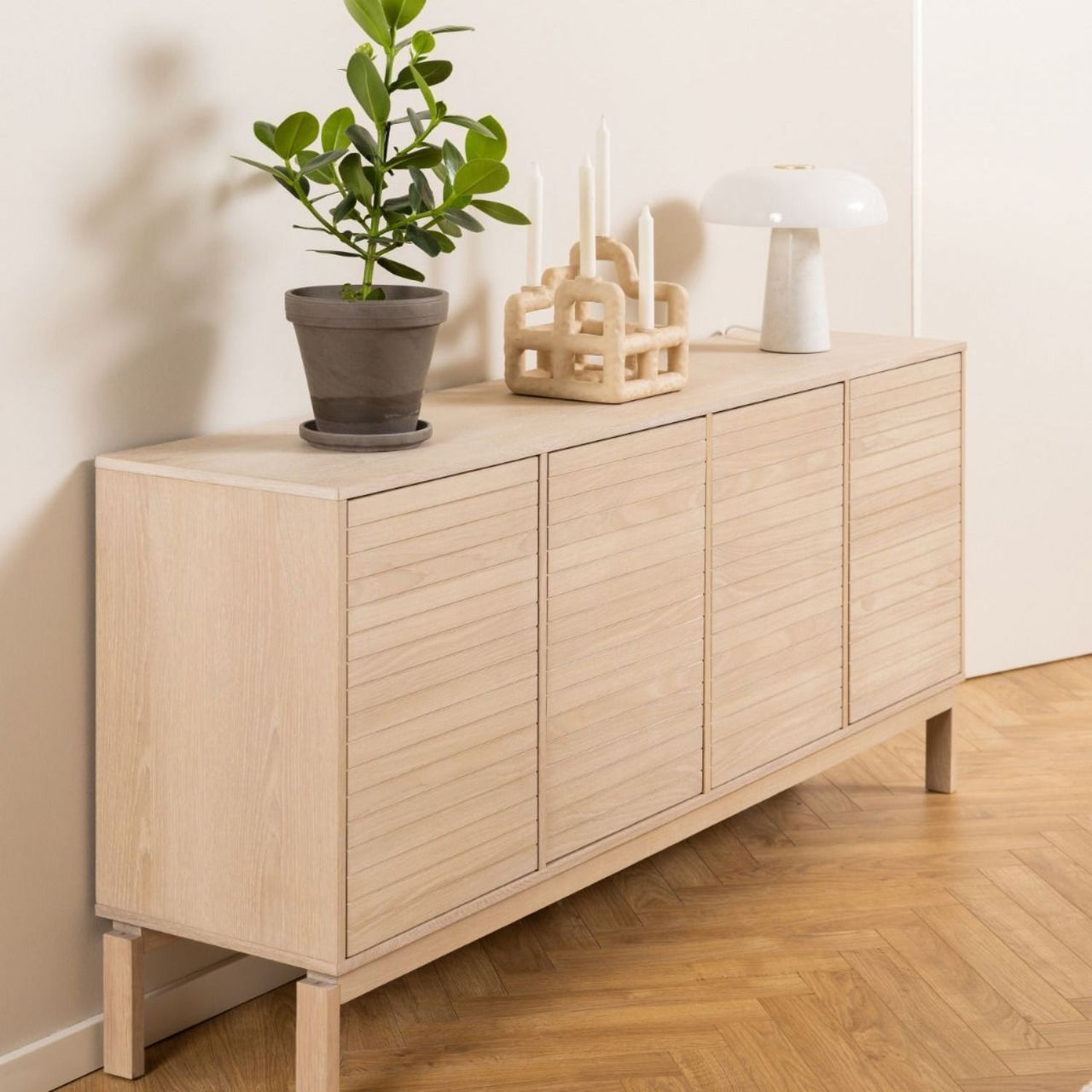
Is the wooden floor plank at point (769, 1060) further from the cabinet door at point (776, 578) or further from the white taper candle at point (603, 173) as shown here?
the white taper candle at point (603, 173)

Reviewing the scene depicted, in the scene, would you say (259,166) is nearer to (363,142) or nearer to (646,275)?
(363,142)

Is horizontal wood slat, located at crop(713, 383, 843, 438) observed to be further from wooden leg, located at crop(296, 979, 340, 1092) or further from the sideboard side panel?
wooden leg, located at crop(296, 979, 340, 1092)

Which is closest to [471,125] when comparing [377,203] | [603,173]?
[377,203]

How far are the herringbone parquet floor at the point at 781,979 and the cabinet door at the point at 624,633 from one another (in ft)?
0.88

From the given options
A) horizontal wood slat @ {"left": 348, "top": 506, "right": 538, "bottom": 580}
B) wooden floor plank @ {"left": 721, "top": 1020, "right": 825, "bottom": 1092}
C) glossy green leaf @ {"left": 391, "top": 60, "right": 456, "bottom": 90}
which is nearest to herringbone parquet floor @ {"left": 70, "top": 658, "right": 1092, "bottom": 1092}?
wooden floor plank @ {"left": 721, "top": 1020, "right": 825, "bottom": 1092}

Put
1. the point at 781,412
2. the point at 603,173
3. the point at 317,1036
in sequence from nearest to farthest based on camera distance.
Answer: the point at 317,1036, the point at 603,173, the point at 781,412

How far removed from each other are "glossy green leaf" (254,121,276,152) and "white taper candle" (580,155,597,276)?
1.64 ft

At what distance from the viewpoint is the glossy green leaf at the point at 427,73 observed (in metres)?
2.33

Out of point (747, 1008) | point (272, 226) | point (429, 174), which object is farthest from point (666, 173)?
point (747, 1008)

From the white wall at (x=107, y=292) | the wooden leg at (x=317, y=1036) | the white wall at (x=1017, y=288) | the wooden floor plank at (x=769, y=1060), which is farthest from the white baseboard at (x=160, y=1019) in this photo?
the white wall at (x=1017, y=288)

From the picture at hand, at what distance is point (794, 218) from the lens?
122 inches

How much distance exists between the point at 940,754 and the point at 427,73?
1801mm

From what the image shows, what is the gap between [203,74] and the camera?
2406 mm

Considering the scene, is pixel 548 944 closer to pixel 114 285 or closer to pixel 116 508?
pixel 116 508
